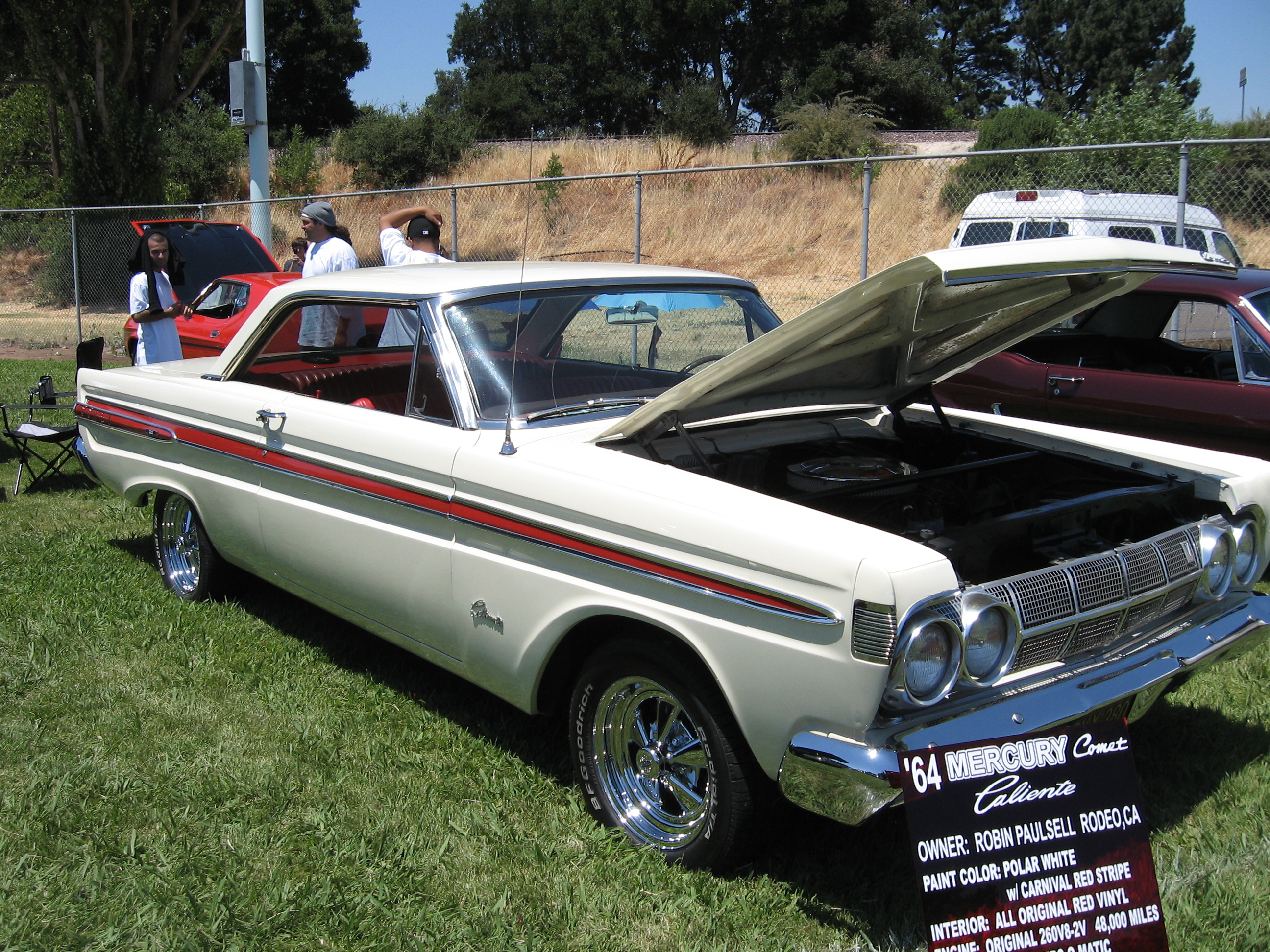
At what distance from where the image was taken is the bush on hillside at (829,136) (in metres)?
25.0

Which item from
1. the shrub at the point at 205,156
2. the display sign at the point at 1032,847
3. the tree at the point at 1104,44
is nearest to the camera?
the display sign at the point at 1032,847

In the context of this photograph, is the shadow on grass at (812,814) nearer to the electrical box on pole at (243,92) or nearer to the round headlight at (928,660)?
the round headlight at (928,660)

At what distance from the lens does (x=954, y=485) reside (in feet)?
11.1

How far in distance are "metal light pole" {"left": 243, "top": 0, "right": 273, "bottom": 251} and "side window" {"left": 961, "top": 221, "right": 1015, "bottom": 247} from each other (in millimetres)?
7838

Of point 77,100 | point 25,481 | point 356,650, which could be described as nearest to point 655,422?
point 356,650

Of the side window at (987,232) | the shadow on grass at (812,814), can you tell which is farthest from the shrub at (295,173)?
the shadow on grass at (812,814)

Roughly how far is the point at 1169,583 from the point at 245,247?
11359 mm

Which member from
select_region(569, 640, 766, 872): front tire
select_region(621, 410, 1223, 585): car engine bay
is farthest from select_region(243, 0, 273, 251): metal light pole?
select_region(569, 640, 766, 872): front tire

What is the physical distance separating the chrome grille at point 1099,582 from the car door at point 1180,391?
3.22 metres

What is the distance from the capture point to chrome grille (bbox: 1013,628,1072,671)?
2617 millimetres

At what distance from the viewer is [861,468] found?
3.42 metres

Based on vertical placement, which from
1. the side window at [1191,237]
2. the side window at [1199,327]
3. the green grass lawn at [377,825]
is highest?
the side window at [1191,237]

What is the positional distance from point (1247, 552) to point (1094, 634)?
0.85 m

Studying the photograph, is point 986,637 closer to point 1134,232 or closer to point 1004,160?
point 1134,232
